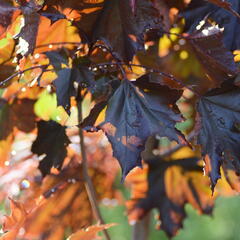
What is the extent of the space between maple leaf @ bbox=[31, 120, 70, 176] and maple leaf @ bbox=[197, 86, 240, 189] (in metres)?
0.28

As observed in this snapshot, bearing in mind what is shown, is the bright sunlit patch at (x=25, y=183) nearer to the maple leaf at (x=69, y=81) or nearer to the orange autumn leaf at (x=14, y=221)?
the orange autumn leaf at (x=14, y=221)

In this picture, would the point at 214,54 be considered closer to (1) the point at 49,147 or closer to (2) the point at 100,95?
(2) the point at 100,95

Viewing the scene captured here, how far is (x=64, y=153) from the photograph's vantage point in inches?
38.2

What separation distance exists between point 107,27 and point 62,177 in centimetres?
48

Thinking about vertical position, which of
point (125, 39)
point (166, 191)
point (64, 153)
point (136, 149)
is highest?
point (125, 39)

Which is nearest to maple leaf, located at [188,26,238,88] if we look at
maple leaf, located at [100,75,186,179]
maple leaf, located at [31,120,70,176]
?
Answer: maple leaf, located at [100,75,186,179]

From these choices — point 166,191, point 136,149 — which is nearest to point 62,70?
point 136,149

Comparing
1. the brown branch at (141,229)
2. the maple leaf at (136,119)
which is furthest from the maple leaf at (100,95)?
the brown branch at (141,229)

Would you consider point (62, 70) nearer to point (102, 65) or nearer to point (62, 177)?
point (102, 65)

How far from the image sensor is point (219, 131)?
781 mm

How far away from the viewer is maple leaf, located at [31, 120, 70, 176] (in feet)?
3.18

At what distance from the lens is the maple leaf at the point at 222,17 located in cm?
89

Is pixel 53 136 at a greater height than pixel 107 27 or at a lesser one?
lesser

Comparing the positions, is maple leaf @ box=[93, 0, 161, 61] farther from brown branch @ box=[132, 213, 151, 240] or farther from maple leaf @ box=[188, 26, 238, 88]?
brown branch @ box=[132, 213, 151, 240]
